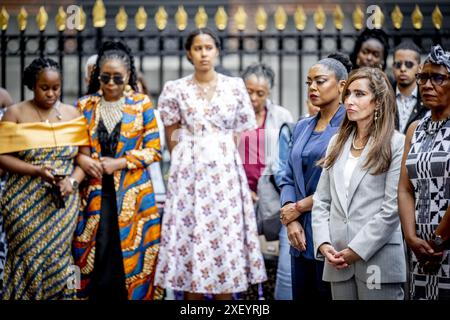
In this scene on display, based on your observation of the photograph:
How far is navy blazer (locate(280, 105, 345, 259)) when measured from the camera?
199 inches

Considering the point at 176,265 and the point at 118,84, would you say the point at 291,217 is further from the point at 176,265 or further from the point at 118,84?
the point at 118,84

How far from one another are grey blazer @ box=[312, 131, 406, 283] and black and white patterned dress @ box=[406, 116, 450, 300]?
12cm

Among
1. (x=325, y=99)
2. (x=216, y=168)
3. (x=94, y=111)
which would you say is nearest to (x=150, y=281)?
(x=216, y=168)

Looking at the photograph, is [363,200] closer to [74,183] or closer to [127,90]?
[74,183]

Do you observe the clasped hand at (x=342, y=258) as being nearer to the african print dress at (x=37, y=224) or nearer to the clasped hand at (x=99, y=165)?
the clasped hand at (x=99, y=165)

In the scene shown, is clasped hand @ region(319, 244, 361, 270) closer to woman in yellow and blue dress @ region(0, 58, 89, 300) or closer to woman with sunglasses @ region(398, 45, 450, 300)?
woman with sunglasses @ region(398, 45, 450, 300)

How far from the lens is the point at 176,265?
6.25 m

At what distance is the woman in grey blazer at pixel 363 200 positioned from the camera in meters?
4.55

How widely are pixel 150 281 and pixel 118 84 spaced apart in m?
1.63

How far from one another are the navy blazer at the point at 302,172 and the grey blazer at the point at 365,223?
271 mm

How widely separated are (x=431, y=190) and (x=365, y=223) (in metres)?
0.43

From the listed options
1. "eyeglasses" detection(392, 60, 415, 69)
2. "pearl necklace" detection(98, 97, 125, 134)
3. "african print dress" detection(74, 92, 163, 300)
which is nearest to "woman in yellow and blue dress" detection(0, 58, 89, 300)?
"african print dress" detection(74, 92, 163, 300)

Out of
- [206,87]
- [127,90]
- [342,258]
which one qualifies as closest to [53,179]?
[127,90]

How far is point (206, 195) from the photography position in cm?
628
